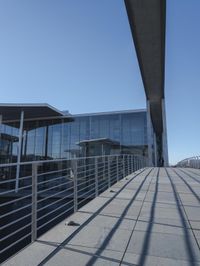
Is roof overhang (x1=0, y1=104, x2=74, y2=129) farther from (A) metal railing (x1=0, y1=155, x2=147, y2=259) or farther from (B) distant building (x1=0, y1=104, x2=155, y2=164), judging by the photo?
(A) metal railing (x1=0, y1=155, x2=147, y2=259)

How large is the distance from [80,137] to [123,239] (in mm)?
22507

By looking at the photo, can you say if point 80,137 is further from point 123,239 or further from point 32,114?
point 123,239

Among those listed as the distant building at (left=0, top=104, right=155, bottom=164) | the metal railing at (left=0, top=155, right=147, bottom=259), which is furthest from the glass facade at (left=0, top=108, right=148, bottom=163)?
the metal railing at (left=0, top=155, right=147, bottom=259)

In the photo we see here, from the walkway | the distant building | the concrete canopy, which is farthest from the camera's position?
the distant building

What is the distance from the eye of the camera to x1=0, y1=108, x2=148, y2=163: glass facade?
2433 cm

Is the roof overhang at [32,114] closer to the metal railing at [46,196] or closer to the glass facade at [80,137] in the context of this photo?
the glass facade at [80,137]

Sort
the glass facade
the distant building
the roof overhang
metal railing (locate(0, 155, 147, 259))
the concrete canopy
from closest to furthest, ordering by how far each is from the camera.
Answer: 1. metal railing (locate(0, 155, 147, 259))
2. the concrete canopy
3. the roof overhang
4. the distant building
5. the glass facade

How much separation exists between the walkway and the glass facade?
17670 mm

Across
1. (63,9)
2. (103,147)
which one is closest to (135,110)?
(103,147)

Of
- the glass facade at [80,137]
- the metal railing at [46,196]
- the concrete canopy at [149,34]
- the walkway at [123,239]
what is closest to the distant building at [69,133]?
the glass facade at [80,137]

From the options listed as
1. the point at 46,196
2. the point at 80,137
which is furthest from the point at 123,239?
the point at 80,137

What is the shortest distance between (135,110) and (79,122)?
5.32 meters

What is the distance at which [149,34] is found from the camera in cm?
1103

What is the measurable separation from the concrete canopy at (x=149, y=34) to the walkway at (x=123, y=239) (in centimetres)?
619
